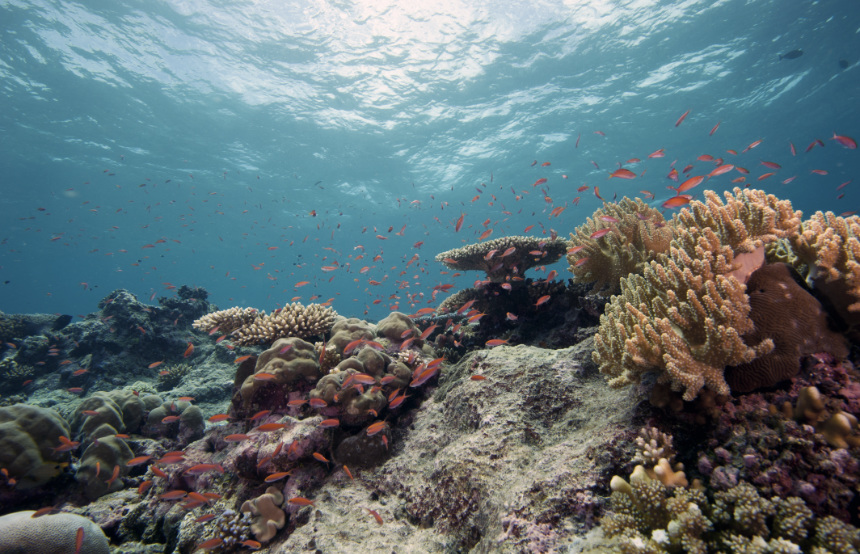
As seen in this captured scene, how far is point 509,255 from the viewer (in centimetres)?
756

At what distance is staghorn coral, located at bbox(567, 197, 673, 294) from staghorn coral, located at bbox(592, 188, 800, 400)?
4.87ft

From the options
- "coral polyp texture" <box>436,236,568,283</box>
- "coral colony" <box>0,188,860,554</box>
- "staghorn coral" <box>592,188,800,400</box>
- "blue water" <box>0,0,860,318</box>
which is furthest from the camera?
"blue water" <box>0,0,860,318</box>

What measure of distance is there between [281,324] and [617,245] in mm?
6354

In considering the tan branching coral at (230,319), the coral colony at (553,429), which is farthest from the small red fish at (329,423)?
the tan branching coral at (230,319)

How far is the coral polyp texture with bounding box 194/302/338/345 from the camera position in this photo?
20.5 ft

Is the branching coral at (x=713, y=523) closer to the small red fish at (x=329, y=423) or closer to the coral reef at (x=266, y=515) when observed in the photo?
the small red fish at (x=329, y=423)

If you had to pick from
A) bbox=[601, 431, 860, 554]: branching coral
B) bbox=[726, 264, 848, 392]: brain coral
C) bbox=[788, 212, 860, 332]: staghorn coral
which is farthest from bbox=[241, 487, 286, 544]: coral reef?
bbox=[788, 212, 860, 332]: staghorn coral

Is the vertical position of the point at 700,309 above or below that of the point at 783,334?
above

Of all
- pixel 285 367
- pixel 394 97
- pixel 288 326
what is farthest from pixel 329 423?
pixel 394 97

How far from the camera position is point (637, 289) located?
3277mm

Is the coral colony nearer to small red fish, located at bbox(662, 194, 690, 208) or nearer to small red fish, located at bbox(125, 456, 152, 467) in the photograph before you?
small red fish, located at bbox(125, 456, 152, 467)

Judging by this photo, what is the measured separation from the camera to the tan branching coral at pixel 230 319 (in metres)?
7.18

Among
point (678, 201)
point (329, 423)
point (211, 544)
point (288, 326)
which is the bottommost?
point (211, 544)

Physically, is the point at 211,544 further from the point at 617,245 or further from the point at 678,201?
the point at 678,201
